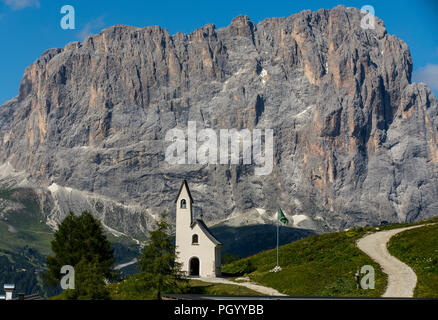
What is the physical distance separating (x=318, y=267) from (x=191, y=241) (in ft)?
87.4

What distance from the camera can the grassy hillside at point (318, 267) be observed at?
56.4m

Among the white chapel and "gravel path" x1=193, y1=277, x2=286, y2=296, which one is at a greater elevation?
the white chapel

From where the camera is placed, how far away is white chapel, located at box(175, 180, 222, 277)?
8619cm

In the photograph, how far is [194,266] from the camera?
288 ft

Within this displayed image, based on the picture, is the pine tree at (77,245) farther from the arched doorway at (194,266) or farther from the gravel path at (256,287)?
the arched doorway at (194,266)

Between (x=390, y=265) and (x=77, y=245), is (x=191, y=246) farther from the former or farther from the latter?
(x=390, y=265)

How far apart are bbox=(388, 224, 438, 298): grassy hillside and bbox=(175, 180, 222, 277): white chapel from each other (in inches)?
1091

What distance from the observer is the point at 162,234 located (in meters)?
56.5

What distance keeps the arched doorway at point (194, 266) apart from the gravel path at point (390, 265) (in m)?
25.7

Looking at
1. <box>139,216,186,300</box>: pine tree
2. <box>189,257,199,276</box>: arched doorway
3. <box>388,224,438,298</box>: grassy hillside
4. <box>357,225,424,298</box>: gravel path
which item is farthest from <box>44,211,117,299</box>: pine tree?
<box>388,224,438,298</box>: grassy hillside

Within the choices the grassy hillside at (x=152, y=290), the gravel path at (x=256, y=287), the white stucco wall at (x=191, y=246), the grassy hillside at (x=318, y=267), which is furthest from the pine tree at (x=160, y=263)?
the white stucco wall at (x=191, y=246)

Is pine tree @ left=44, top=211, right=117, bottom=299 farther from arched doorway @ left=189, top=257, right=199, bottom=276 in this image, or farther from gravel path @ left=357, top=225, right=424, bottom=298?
gravel path @ left=357, top=225, right=424, bottom=298

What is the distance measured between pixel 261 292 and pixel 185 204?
31.3m
